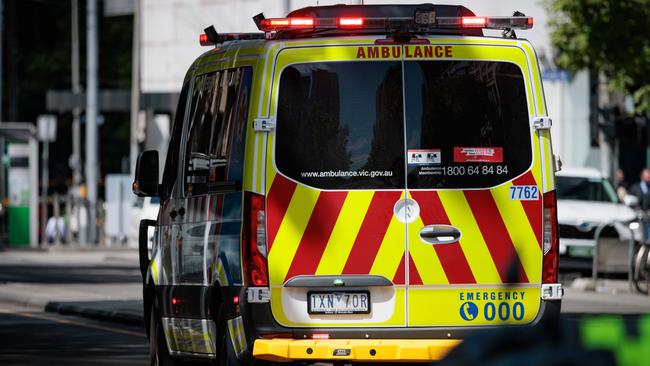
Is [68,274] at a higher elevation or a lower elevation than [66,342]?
lower

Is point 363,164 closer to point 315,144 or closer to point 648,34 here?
point 315,144

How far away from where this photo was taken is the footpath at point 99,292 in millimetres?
18500

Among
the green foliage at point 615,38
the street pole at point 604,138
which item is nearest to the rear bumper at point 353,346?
the green foliage at point 615,38

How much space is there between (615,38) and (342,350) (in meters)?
20.3

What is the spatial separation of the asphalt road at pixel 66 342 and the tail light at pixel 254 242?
13.5ft

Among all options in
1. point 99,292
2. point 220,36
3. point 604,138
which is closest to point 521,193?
point 220,36

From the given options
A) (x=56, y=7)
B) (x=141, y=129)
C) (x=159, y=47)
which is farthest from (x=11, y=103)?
(x=141, y=129)

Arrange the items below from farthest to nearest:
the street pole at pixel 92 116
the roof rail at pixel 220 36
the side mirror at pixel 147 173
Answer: the street pole at pixel 92 116
the side mirror at pixel 147 173
the roof rail at pixel 220 36

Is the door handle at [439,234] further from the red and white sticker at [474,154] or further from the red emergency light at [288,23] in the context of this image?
the red emergency light at [288,23]

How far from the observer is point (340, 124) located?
875 centimetres

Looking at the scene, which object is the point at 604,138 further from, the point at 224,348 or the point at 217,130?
the point at 224,348

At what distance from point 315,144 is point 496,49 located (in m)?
1.11

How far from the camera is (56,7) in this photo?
73000 mm

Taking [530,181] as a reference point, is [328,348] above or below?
below
